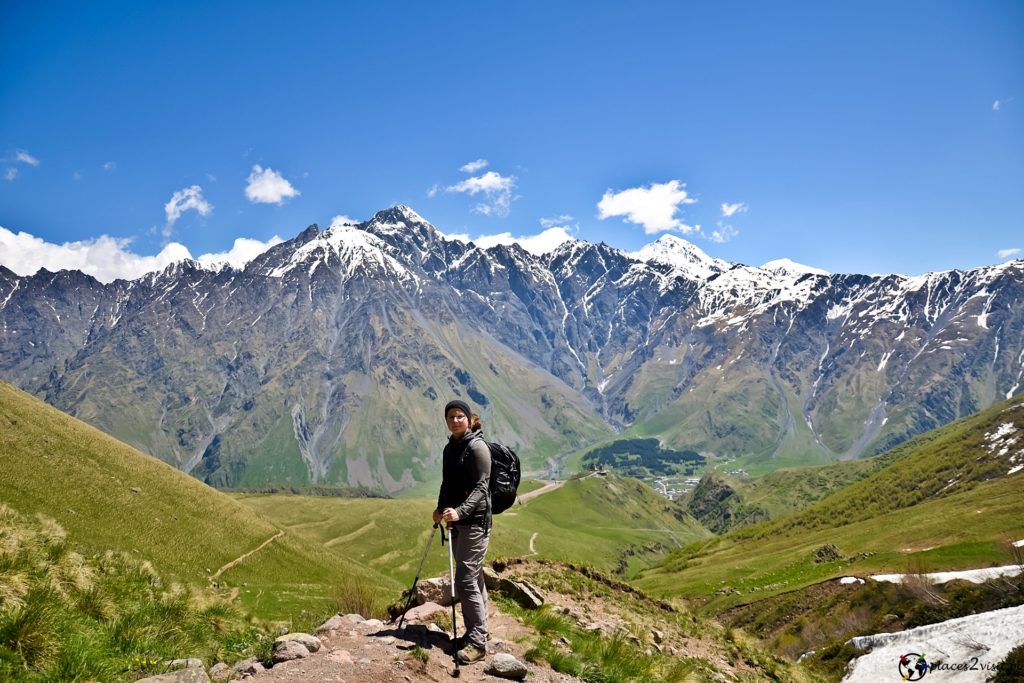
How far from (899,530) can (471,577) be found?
8907 centimetres

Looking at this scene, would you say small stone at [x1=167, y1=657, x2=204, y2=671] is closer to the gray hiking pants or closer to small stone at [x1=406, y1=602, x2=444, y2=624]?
the gray hiking pants

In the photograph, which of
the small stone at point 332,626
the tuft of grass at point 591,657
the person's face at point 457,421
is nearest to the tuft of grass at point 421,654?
the tuft of grass at point 591,657

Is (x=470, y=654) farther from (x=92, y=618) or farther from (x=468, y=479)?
(x=92, y=618)

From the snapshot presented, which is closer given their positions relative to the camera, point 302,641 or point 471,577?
point 302,641

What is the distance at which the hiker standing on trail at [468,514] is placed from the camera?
12.2m

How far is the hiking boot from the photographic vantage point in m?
11.8

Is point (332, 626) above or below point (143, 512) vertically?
above

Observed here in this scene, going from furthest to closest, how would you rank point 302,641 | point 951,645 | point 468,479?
point 951,645 < point 468,479 < point 302,641

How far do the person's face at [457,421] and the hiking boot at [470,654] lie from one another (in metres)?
4.46

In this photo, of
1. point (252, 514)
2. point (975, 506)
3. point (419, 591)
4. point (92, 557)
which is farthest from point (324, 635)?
point (975, 506)

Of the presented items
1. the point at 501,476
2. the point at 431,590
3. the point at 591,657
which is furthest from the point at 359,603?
the point at 501,476

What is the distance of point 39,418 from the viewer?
54.8 meters

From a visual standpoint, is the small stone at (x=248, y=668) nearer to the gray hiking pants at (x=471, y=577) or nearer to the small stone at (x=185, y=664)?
the small stone at (x=185, y=664)

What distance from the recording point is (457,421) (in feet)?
42.9
